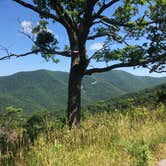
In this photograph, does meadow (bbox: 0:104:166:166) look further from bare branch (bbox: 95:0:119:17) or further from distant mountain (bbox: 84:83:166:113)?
bare branch (bbox: 95:0:119:17)

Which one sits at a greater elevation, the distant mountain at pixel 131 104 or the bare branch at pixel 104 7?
the bare branch at pixel 104 7

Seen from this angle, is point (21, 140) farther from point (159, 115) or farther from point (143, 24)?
point (143, 24)

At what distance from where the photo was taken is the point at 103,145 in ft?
22.0

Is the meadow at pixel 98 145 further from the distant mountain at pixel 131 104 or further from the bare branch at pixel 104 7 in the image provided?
the bare branch at pixel 104 7

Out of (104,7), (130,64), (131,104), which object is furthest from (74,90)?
(131,104)

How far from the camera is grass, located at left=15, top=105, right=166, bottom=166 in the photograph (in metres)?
5.37

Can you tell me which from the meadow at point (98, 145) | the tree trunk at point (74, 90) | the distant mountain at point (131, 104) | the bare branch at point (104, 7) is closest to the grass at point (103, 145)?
the meadow at point (98, 145)

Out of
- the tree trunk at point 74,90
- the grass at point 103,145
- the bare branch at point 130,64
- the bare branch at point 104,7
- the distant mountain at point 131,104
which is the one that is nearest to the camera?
the grass at point 103,145

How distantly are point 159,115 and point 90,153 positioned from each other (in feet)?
15.1

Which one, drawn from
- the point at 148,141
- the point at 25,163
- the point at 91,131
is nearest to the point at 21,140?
the point at 25,163

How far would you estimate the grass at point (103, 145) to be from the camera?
17.6ft

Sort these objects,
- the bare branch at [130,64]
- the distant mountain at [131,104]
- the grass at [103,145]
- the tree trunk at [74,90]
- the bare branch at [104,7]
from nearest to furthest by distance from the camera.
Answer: the grass at [103,145]
the bare branch at [130,64]
the bare branch at [104,7]
the tree trunk at [74,90]
the distant mountain at [131,104]

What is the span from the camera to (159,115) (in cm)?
1006

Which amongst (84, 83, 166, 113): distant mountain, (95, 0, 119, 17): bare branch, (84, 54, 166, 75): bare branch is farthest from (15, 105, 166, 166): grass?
(95, 0, 119, 17): bare branch
